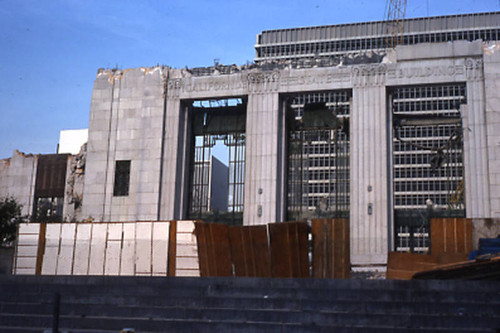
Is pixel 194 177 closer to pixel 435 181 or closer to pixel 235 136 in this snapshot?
pixel 235 136

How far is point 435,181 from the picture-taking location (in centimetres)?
10269

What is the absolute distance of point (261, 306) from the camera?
17469 mm

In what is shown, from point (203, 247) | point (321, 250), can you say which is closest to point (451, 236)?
point (321, 250)

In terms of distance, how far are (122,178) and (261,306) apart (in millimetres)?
26567

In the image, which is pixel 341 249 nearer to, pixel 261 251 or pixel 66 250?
pixel 261 251

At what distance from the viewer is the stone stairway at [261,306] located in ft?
52.6

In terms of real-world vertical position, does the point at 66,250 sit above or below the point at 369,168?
below

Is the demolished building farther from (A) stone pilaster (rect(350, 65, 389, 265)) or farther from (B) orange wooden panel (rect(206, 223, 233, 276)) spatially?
(B) orange wooden panel (rect(206, 223, 233, 276))

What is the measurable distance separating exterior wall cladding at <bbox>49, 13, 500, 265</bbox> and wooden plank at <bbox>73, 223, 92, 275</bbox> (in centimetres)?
1497

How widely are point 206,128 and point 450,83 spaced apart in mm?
17050

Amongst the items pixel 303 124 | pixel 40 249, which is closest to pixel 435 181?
pixel 303 124

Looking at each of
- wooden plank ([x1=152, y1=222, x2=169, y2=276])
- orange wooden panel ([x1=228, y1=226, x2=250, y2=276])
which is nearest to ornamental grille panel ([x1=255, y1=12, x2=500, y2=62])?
wooden plank ([x1=152, y1=222, x2=169, y2=276])

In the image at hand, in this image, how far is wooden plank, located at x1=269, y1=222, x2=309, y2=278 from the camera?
2091cm

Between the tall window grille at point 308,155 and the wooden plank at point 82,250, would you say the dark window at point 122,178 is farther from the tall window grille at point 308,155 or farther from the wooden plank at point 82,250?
the wooden plank at point 82,250
